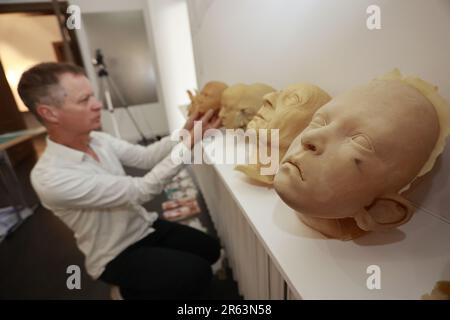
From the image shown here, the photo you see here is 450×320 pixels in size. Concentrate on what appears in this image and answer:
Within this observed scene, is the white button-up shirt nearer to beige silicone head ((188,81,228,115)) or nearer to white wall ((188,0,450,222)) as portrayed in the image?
beige silicone head ((188,81,228,115))

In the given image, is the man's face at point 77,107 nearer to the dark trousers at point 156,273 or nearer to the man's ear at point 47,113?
the man's ear at point 47,113

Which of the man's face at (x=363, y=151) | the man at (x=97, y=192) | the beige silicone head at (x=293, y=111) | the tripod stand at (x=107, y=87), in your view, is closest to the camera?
the man's face at (x=363, y=151)

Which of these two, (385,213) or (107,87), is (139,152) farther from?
(107,87)

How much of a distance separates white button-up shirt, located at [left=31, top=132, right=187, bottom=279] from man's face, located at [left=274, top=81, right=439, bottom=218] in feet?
2.13

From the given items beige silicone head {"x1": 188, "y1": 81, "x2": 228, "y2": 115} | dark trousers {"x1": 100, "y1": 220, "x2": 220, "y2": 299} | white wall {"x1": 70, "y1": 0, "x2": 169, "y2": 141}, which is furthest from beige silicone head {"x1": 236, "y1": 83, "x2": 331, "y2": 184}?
white wall {"x1": 70, "y1": 0, "x2": 169, "y2": 141}

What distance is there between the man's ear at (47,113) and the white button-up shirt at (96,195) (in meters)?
0.10

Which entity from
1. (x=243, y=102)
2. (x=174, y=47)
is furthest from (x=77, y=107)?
(x=174, y=47)

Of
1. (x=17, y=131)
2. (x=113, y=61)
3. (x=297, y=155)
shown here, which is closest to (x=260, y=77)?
(x=297, y=155)

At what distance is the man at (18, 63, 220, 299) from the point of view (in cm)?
88

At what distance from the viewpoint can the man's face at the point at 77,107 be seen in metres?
0.90

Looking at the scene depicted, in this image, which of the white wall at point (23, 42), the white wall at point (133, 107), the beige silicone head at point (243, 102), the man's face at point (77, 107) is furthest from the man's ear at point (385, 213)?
the white wall at point (133, 107)

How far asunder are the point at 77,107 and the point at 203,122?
1.51 feet

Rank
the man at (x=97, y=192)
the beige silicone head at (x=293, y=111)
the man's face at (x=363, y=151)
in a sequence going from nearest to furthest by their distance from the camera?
the man's face at (x=363, y=151) → the beige silicone head at (x=293, y=111) → the man at (x=97, y=192)
